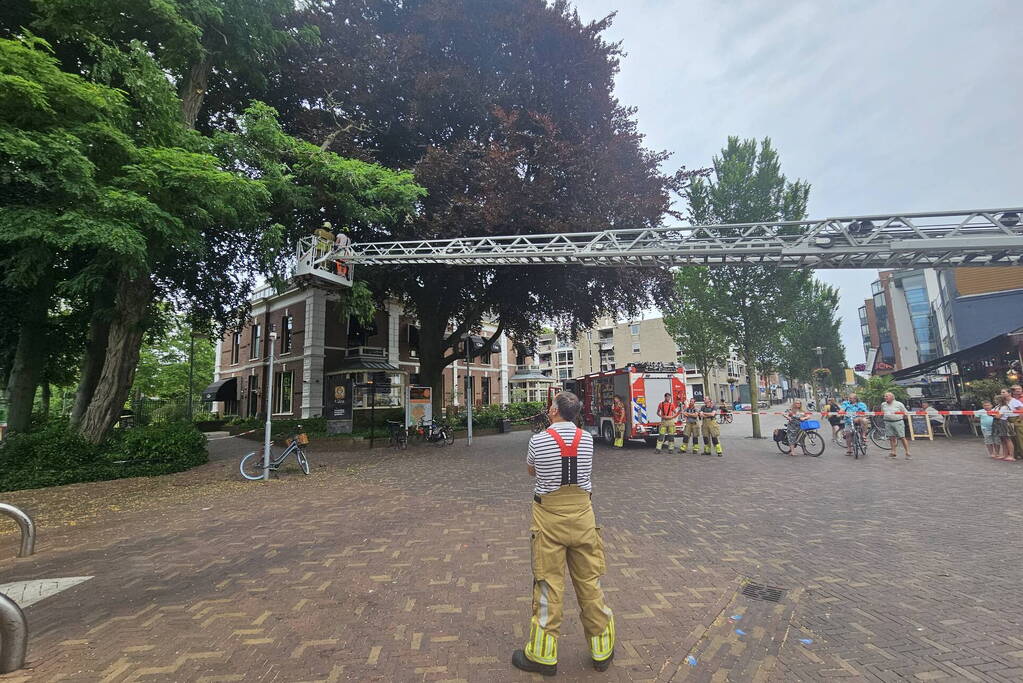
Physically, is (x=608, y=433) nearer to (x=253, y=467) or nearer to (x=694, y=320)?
(x=253, y=467)

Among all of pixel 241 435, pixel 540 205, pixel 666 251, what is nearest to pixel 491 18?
pixel 540 205

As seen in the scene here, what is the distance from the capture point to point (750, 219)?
1808cm

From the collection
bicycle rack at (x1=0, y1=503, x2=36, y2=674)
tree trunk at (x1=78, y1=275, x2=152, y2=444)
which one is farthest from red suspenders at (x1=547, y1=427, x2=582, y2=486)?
tree trunk at (x1=78, y1=275, x2=152, y2=444)

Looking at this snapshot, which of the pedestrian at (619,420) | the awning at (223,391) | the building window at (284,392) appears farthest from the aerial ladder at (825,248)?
the awning at (223,391)

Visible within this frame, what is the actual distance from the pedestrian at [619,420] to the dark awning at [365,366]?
14.1 metres

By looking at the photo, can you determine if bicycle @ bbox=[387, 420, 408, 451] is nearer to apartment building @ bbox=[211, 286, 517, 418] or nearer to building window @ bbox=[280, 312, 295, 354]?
apartment building @ bbox=[211, 286, 517, 418]

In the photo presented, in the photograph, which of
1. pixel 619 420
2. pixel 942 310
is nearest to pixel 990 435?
pixel 619 420

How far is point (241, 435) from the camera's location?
938 inches

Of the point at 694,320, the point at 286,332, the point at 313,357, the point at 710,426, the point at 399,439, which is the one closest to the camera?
the point at 710,426

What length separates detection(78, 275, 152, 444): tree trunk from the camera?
1137 centimetres

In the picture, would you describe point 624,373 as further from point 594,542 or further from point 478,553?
point 594,542

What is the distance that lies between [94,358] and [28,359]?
3.36 meters

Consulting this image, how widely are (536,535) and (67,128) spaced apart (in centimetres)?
1022

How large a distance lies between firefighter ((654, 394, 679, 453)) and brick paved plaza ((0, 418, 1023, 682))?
250 inches
